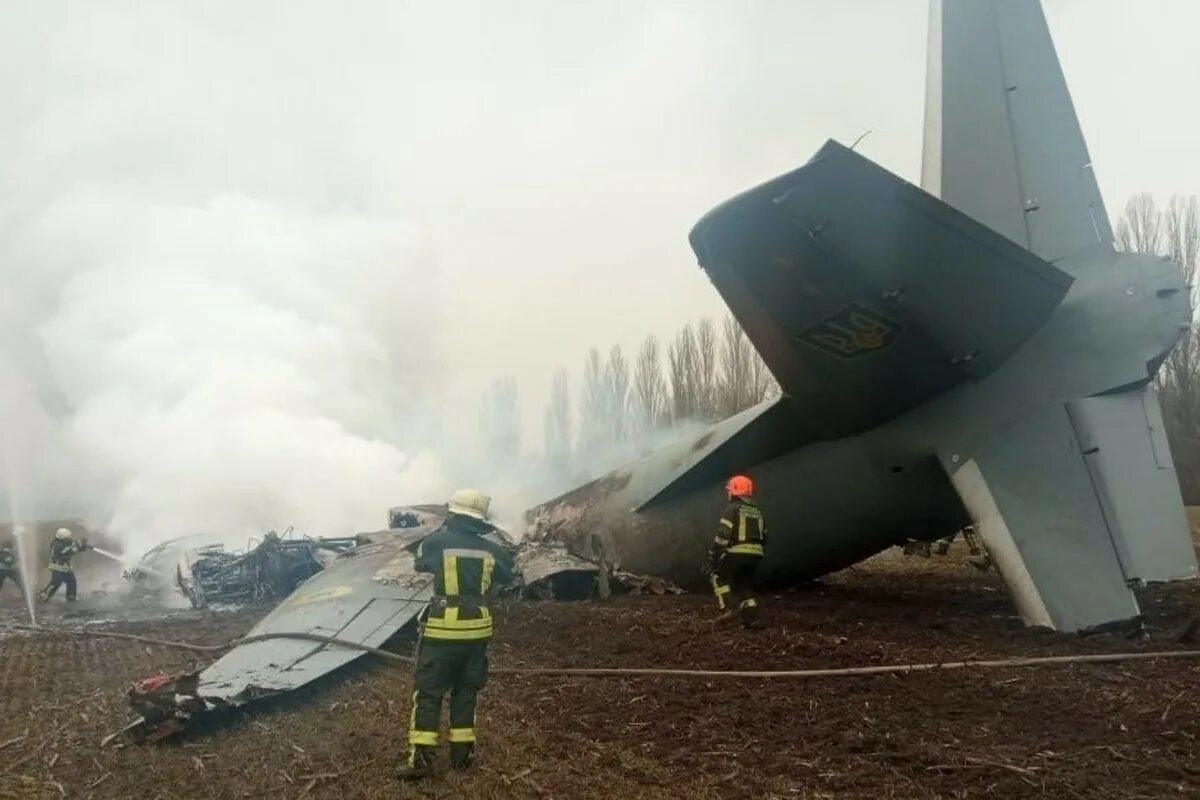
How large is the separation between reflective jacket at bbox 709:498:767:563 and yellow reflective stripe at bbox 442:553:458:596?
416cm

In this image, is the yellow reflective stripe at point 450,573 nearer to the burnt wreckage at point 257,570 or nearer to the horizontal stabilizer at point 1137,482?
the horizontal stabilizer at point 1137,482

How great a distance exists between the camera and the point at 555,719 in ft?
21.4

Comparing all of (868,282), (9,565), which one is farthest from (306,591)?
(9,565)

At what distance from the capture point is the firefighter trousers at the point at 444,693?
214 inches

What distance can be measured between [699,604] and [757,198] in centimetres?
517

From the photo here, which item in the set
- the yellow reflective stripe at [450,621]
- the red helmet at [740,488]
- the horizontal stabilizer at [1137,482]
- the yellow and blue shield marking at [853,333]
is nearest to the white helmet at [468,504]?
the yellow reflective stripe at [450,621]

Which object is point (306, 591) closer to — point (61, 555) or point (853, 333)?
point (853, 333)

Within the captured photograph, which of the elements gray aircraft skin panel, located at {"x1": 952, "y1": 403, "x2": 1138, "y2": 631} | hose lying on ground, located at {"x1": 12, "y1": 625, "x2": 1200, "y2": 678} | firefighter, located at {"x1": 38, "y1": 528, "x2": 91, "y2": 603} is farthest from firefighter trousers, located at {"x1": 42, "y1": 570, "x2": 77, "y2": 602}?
gray aircraft skin panel, located at {"x1": 952, "y1": 403, "x2": 1138, "y2": 631}

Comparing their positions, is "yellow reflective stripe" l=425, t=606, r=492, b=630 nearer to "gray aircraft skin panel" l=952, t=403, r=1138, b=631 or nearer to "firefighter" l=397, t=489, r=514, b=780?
"firefighter" l=397, t=489, r=514, b=780

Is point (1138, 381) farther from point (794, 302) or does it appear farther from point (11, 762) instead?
point (11, 762)

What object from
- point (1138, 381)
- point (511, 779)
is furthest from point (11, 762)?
point (1138, 381)

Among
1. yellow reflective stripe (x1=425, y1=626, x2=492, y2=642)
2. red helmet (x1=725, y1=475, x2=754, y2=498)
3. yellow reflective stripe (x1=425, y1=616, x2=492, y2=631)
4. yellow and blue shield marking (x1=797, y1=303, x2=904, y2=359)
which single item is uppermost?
yellow and blue shield marking (x1=797, y1=303, x2=904, y2=359)

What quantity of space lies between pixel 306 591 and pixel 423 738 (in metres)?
5.22

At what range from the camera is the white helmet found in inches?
239
